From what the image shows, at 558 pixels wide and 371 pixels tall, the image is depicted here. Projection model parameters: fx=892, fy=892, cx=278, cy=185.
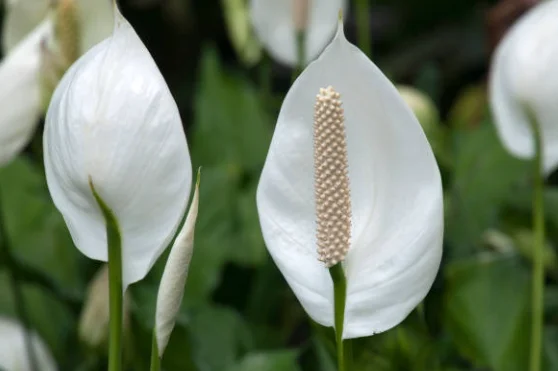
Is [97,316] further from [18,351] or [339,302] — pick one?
[339,302]

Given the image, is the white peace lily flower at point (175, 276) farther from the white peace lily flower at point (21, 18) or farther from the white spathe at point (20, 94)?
the white peace lily flower at point (21, 18)

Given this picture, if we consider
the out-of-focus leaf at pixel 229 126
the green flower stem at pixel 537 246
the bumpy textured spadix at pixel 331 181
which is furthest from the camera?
the out-of-focus leaf at pixel 229 126

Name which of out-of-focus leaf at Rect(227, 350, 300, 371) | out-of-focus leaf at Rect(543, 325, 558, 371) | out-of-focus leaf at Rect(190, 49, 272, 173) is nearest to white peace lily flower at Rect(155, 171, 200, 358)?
out-of-focus leaf at Rect(227, 350, 300, 371)

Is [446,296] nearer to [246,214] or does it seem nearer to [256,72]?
[246,214]

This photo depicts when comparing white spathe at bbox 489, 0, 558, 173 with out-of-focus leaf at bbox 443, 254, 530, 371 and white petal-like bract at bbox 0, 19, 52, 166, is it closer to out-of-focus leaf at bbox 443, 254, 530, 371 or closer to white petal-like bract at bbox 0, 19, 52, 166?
out-of-focus leaf at bbox 443, 254, 530, 371

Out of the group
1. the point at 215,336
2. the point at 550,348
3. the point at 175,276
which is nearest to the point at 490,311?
the point at 550,348

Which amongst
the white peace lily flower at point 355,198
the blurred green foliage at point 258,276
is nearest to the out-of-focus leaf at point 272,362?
the blurred green foliage at point 258,276
